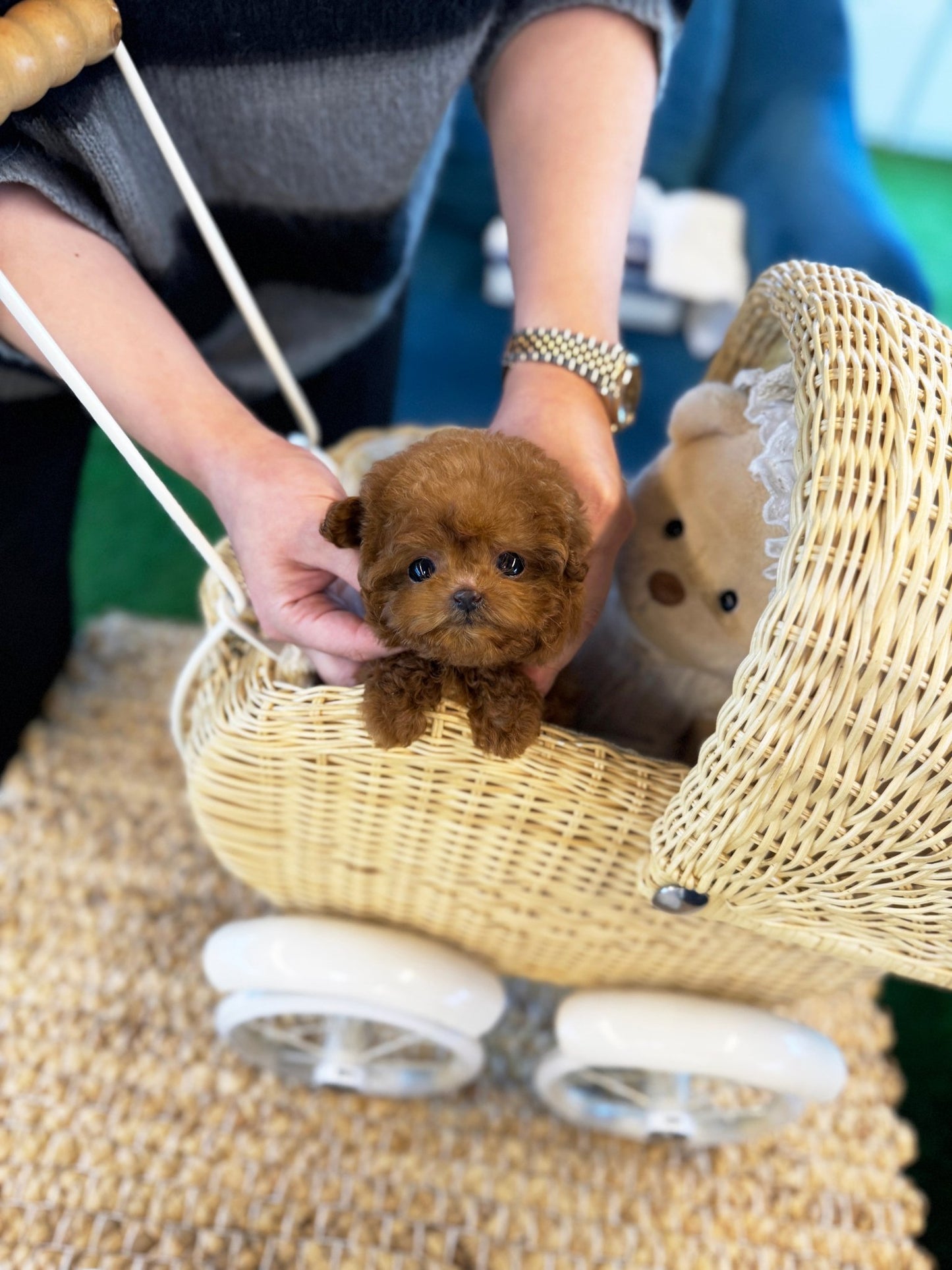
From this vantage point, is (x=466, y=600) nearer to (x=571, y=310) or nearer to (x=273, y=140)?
(x=571, y=310)

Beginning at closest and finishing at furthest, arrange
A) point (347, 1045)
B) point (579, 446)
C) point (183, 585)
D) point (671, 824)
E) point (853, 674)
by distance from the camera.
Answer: point (853, 674) < point (671, 824) < point (579, 446) < point (347, 1045) < point (183, 585)

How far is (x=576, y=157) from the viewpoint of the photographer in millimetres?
803

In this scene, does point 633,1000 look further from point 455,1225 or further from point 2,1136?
point 2,1136

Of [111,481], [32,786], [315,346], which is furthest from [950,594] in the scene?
[111,481]

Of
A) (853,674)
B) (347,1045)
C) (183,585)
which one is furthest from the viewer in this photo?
(183,585)

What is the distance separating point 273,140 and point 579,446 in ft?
1.25

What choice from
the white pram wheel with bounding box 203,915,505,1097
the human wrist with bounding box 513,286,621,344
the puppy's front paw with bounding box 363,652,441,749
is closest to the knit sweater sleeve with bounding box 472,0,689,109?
the human wrist with bounding box 513,286,621,344

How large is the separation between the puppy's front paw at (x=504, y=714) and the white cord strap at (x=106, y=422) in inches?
8.4

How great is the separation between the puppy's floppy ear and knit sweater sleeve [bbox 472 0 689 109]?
1.65 ft

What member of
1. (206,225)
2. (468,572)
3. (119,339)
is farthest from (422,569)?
(206,225)

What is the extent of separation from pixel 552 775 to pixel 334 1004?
0.37 meters

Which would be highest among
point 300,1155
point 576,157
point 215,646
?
point 576,157

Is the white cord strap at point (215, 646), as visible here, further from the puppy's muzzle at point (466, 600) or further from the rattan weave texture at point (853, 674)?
the rattan weave texture at point (853, 674)

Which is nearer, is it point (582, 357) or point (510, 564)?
point (510, 564)
